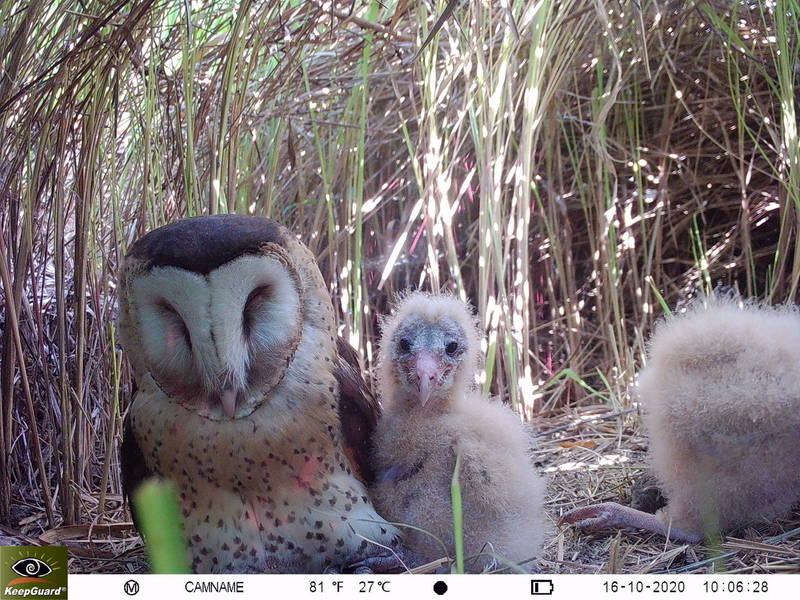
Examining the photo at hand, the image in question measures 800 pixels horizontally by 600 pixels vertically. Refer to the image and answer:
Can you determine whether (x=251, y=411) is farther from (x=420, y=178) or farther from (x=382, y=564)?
(x=420, y=178)

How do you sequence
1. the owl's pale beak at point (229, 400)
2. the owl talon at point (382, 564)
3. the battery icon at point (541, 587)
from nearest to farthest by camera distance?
the battery icon at point (541, 587) < the owl's pale beak at point (229, 400) < the owl talon at point (382, 564)

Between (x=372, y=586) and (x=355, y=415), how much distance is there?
0.34m

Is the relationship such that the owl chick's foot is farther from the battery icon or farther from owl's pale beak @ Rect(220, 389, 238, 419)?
owl's pale beak @ Rect(220, 389, 238, 419)

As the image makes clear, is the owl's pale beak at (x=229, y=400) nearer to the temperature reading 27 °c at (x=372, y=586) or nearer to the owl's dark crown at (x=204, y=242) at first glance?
the owl's dark crown at (x=204, y=242)

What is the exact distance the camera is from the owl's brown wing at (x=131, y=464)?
1271mm

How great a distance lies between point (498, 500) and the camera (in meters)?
1.23

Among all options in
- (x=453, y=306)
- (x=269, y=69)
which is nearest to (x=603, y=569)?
(x=453, y=306)

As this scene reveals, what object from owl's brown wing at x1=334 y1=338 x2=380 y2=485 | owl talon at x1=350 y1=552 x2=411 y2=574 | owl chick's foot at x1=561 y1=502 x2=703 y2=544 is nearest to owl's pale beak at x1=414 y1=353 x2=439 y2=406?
owl's brown wing at x1=334 y1=338 x2=380 y2=485

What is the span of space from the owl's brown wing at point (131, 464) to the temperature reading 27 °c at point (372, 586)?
0.41 m

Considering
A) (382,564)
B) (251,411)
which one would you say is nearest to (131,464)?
(251,411)

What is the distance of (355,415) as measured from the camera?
1.31 meters

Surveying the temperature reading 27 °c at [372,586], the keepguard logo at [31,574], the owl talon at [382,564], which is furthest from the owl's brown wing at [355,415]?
the keepguard logo at [31,574]

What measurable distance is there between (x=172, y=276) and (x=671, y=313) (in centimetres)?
92

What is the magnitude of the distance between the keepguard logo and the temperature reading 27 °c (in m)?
0.36
